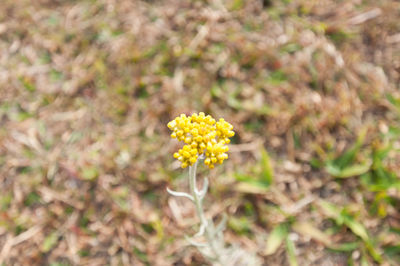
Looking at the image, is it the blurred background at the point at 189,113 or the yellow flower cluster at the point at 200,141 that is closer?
the yellow flower cluster at the point at 200,141

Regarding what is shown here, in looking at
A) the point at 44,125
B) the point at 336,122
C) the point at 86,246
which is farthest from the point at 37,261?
the point at 336,122

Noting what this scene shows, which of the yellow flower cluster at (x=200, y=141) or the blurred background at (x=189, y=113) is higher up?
the yellow flower cluster at (x=200, y=141)

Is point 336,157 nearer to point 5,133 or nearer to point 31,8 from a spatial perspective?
point 5,133

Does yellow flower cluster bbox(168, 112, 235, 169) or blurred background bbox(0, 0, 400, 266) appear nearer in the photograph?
yellow flower cluster bbox(168, 112, 235, 169)

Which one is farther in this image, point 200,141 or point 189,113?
point 189,113
